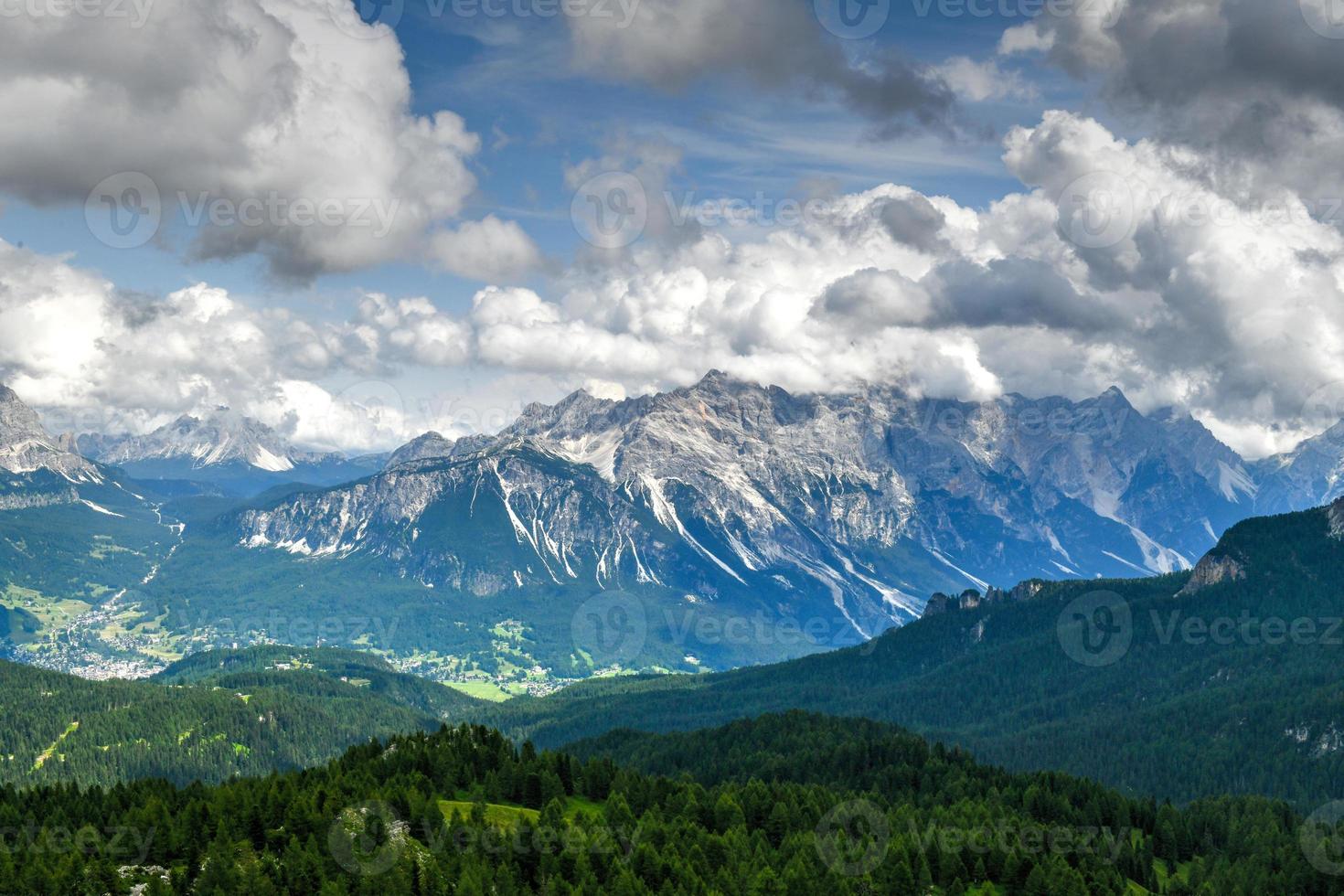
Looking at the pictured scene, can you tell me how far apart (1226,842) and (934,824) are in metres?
54.4

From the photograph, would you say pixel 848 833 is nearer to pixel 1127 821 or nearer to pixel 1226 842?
pixel 1127 821

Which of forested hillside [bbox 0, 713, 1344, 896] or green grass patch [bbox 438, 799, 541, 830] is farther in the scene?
green grass patch [bbox 438, 799, 541, 830]

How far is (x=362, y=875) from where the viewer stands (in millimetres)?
118562
